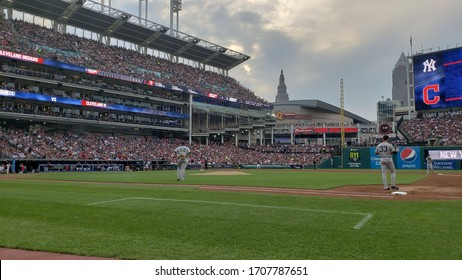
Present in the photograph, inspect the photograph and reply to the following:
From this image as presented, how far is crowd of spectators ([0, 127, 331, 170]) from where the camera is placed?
42688 millimetres

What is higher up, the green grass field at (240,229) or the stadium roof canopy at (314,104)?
the stadium roof canopy at (314,104)

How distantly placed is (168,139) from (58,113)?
22.0m

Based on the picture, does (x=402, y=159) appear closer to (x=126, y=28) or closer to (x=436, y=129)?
(x=436, y=129)

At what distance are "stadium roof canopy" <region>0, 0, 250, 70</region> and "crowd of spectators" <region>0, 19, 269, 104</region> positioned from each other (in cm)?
241

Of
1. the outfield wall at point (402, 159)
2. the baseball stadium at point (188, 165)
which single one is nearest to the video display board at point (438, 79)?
the baseball stadium at point (188, 165)

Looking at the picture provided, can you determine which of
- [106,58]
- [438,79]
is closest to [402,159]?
[438,79]

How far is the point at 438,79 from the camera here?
50656mm

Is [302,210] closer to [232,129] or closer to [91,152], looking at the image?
[91,152]

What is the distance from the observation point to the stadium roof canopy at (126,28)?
55906mm

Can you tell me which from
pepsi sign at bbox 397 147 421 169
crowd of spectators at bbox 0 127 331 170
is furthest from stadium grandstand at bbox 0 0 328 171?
pepsi sign at bbox 397 147 421 169

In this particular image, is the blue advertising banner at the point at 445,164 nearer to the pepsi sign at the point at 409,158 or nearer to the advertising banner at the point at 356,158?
the pepsi sign at the point at 409,158

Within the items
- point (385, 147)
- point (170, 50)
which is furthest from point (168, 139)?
point (385, 147)

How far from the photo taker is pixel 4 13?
5594 centimetres

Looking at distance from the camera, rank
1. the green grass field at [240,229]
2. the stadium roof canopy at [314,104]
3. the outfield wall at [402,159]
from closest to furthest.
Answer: the green grass field at [240,229] < the outfield wall at [402,159] < the stadium roof canopy at [314,104]
